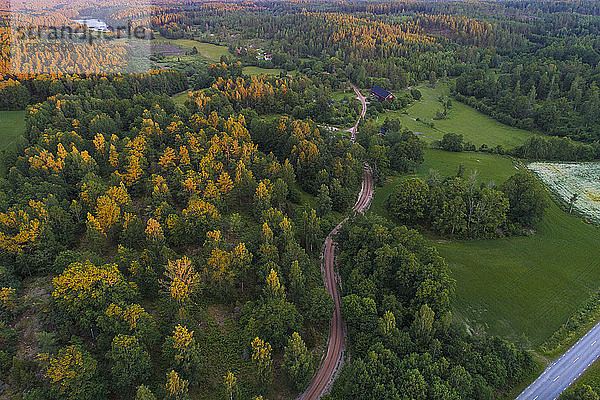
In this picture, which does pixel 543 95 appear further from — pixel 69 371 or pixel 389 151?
pixel 69 371

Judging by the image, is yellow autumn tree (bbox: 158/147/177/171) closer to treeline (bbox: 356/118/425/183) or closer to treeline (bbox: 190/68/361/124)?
treeline (bbox: 190/68/361/124)

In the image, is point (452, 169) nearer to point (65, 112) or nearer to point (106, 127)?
point (106, 127)

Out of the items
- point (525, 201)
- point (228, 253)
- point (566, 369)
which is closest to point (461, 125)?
point (525, 201)

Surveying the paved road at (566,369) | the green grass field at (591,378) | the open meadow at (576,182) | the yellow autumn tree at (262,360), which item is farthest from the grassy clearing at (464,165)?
the yellow autumn tree at (262,360)

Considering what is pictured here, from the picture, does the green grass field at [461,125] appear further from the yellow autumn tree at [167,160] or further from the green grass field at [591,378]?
the yellow autumn tree at [167,160]

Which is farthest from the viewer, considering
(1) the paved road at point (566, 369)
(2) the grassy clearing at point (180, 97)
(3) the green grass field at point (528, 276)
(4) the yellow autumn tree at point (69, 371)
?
(2) the grassy clearing at point (180, 97)

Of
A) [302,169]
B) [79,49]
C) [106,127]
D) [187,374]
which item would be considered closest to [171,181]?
[302,169]

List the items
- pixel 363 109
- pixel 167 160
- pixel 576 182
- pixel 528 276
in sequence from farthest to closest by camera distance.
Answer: pixel 363 109 < pixel 576 182 < pixel 167 160 < pixel 528 276
